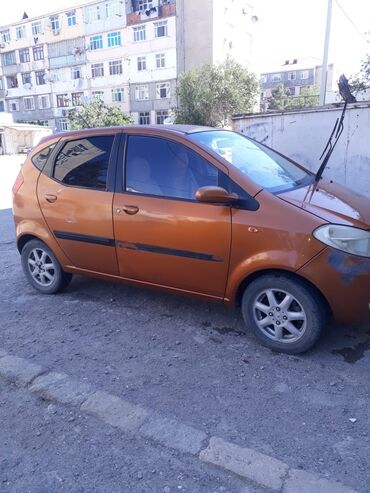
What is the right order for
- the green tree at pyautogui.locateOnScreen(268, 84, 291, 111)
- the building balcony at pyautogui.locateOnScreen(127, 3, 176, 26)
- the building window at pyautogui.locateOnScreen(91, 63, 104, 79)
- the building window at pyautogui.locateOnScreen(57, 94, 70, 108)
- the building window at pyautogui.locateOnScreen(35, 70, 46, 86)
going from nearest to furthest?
the building balcony at pyautogui.locateOnScreen(127, 3, 176, 26)
the building window at pyautogui.locateOnScreen(91, 63, 104, 79)
the building window at pyautogui.locateOnScreen(57, 94, 70, 108)
the building window at pyautogui.locateOnScreen(35, 70, 46, 86)
the green tree at pyautogui.locateOnScreen(268, 84, 291, 111)

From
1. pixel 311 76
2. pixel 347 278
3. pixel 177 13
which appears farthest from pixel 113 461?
pixel 311 76

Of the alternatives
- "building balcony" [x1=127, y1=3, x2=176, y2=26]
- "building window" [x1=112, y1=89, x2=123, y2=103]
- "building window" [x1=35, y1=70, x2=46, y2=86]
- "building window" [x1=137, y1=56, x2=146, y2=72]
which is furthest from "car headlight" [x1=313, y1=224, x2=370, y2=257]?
"building window" [x1=35, y1=70, x2=46, y2=86]

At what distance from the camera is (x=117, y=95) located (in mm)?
45438

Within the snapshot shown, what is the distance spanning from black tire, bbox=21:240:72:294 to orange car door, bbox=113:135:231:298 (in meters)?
0.94

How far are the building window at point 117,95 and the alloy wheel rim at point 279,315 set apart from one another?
1790 inches

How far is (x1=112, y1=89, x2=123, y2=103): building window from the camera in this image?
4492cm

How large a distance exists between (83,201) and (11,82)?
198 feet

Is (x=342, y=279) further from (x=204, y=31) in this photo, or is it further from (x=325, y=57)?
(x=204, y=31)

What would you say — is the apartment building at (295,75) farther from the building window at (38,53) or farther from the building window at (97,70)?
the building window at (38,53)

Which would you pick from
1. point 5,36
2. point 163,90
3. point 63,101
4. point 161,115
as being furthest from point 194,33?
point 5,36

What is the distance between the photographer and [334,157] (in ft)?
24.8

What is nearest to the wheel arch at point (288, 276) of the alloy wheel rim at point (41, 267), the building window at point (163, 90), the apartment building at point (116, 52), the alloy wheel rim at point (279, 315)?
the alloy wheel rim at point (279, 315)

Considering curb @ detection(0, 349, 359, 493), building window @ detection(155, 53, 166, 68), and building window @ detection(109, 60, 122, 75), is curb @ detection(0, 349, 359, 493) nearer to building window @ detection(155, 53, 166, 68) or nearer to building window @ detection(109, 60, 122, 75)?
building window @ detection(155, 53, 166, 68)

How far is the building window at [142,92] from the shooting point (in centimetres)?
4306
